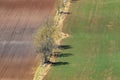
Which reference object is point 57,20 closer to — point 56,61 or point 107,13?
point 107,13

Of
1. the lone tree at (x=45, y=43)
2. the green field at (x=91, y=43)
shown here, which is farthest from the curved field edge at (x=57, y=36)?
the lone tree at (x=45, y=43)

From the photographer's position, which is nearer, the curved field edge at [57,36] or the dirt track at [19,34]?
the curved field edge at [57,36]

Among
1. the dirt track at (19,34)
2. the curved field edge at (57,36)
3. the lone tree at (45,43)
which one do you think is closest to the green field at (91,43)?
the curved field edge at (57,36)

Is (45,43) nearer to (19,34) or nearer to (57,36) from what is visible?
(57,36)

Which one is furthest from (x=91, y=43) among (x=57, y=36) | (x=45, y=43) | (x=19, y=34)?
(x=19, y=34)

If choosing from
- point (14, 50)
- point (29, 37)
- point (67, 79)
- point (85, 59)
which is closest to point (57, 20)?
point (29, 37)

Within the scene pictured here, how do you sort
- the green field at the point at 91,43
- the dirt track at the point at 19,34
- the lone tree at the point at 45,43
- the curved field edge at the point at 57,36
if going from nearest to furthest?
the green field at the point at 91,43 → the curved field edge at the point at 57,36 → the dirt track at the point at 19,34 → the lone tree at the point at 45,43

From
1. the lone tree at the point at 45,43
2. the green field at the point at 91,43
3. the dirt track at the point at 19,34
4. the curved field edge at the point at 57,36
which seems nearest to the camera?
the green field at the point at 91,43

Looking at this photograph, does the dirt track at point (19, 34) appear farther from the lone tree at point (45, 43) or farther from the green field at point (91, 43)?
the green field at point (91, 43)
